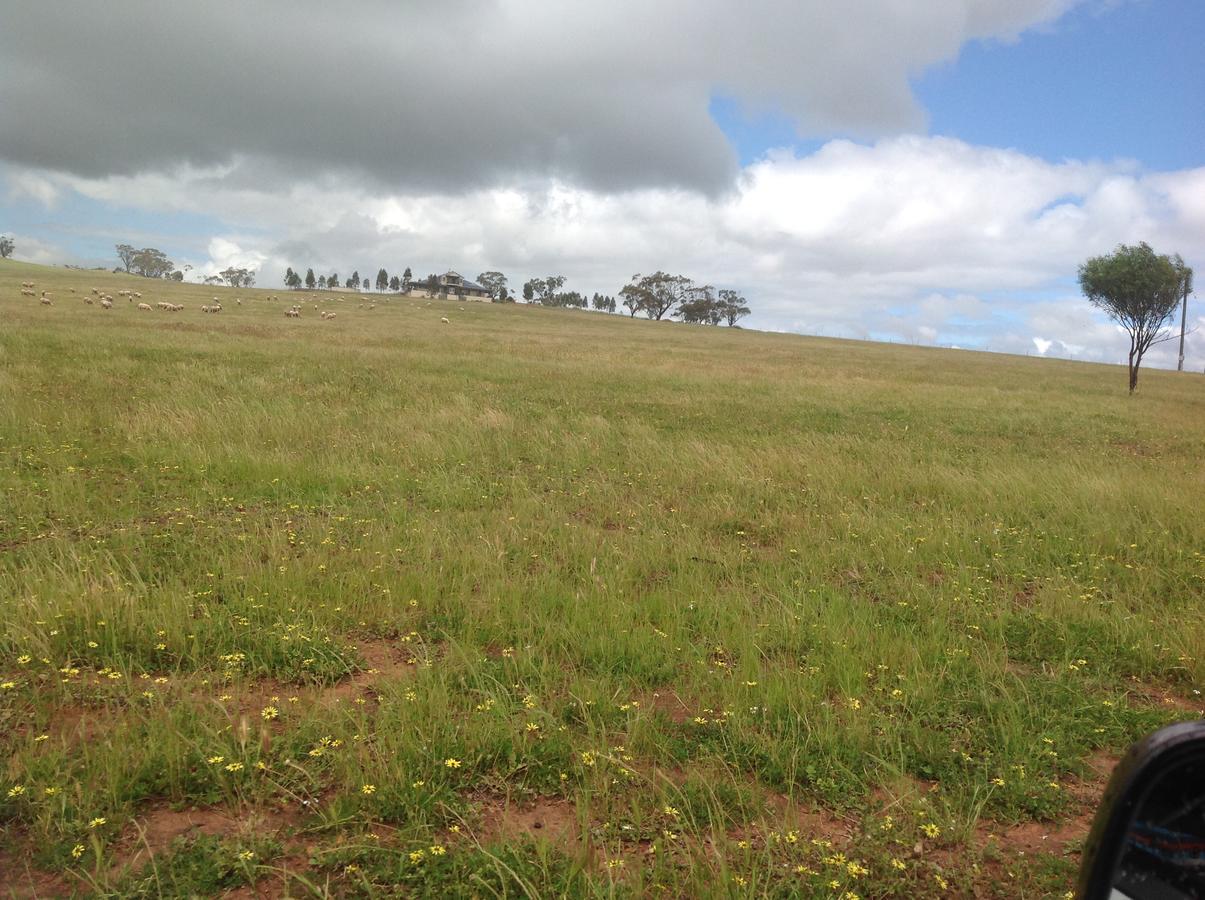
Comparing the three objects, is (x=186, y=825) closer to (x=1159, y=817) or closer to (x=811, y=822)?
(x=811, y=822)

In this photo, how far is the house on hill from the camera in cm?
14612

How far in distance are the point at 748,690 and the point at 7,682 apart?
14.6ft

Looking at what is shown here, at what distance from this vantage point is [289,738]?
3.81 meters

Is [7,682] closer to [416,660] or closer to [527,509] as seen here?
[416,660]

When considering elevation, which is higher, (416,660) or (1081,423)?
(1081,423)

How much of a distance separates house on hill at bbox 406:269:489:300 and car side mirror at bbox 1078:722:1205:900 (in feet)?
484

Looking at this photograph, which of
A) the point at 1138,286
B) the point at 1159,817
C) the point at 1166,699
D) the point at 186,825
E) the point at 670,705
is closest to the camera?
the point at 1159,817

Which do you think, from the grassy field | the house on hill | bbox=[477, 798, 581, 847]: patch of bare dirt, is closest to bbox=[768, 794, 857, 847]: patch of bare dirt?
the grassy field

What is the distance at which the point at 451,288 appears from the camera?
146500 mm

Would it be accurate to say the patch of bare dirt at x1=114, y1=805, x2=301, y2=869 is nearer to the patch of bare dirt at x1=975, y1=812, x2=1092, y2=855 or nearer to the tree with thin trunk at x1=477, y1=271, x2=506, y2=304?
the patch of bare dirt at x1=975, y1=812, x2=1092, y2=855

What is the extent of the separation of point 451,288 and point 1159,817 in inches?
6011

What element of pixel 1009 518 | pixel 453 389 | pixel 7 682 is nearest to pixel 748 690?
pixel 7 682

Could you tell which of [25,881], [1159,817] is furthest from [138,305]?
[1159,817]

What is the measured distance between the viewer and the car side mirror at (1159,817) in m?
1.13
